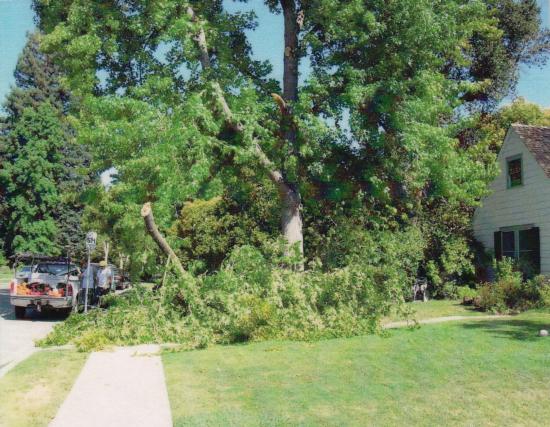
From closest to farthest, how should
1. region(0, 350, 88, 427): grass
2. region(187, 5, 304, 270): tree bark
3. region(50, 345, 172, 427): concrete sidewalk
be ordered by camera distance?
region(50, 345, 172, 427): concrete sidewalk → region(0, 350, 88, 427): grass → region(187, 5, 304, 270): tree bark

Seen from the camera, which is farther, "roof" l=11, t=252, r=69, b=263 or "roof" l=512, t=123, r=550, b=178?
"roof" l=512, t=123, r=550, b=178

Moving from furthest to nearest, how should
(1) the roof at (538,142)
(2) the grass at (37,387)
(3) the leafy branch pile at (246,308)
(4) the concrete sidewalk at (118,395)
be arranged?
(1) the roof at (538,142)
(3) the leafy branch pile at (246,308)
(2) the grass at (37,387)
(4) the concrete sidewalk at (118,395)

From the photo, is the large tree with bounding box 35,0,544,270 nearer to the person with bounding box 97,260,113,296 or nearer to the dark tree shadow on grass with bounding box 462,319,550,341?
the person with bounding box 97,260,113,296

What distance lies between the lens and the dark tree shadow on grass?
1044cm

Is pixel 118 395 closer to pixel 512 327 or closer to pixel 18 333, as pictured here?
pixel 18 333

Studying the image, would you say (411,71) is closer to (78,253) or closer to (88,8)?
(88,8)

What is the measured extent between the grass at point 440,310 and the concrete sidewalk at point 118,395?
664 centimetres

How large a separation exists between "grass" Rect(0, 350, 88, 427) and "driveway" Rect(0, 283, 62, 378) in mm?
336

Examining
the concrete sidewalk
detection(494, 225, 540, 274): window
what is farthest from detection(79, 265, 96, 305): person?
detection(494, 225, 540, 274): window

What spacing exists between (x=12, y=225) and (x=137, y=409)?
3677 centimetres

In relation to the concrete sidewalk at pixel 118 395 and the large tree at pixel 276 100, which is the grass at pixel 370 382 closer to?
the concrete sidewalk at pixel 118 395

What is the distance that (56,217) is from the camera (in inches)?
1682

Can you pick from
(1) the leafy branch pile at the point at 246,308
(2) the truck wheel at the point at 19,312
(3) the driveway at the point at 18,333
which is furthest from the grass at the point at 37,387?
(2) the truck wheel at the point at 19,312

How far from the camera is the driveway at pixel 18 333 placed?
10209 mm
